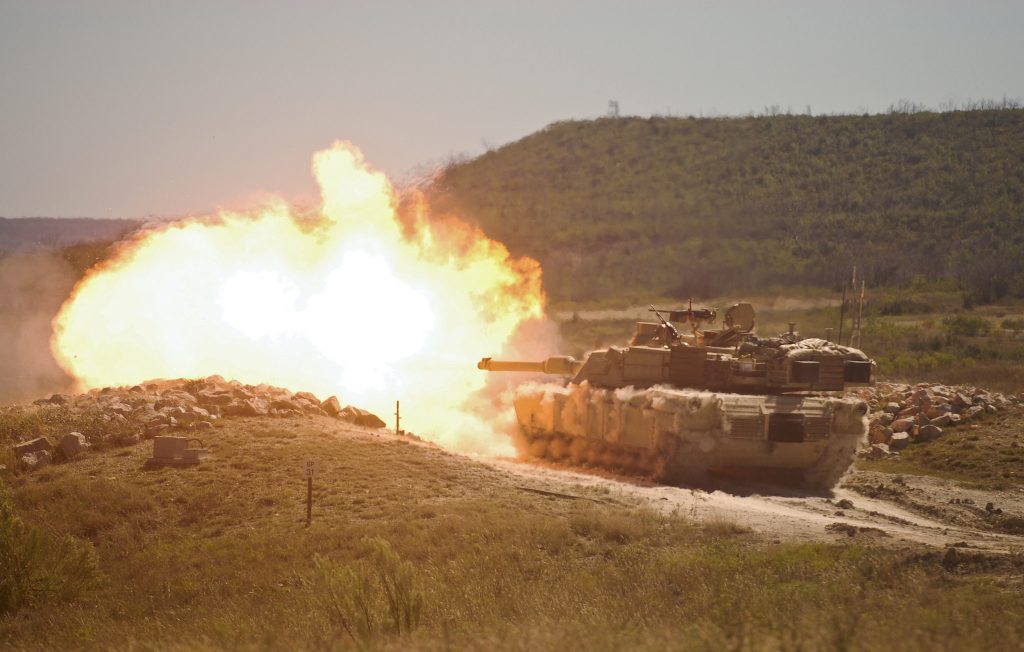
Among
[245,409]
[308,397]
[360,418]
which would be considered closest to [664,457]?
[360,418]

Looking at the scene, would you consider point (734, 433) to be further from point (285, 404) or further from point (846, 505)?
point (285, 404)

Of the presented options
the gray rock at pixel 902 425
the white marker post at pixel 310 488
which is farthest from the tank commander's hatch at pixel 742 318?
the white marker post at pixel 310 488

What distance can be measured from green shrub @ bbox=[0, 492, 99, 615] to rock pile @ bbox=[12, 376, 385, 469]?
5721mm

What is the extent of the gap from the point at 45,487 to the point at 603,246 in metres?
52.7

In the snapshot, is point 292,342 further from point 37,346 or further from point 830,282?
point 830,282

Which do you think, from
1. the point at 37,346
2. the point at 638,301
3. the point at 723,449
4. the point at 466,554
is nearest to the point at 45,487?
the point at 466,554

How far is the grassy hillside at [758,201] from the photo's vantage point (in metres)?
57.0

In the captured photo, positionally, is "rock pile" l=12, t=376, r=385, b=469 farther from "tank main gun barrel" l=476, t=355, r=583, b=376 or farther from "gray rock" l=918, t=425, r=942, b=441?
"gray rock" l=918, t=425, r=942, b=441

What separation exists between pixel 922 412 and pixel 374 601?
20798mm

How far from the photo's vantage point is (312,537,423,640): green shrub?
10680 millimetres

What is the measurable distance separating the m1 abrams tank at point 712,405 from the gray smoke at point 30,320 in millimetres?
16175

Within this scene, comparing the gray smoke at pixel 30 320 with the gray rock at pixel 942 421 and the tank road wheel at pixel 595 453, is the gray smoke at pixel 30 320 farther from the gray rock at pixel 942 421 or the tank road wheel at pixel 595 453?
the gray rock at pixel 942 421

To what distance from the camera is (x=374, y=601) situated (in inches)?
448

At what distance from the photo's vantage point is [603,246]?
69.3 meters
